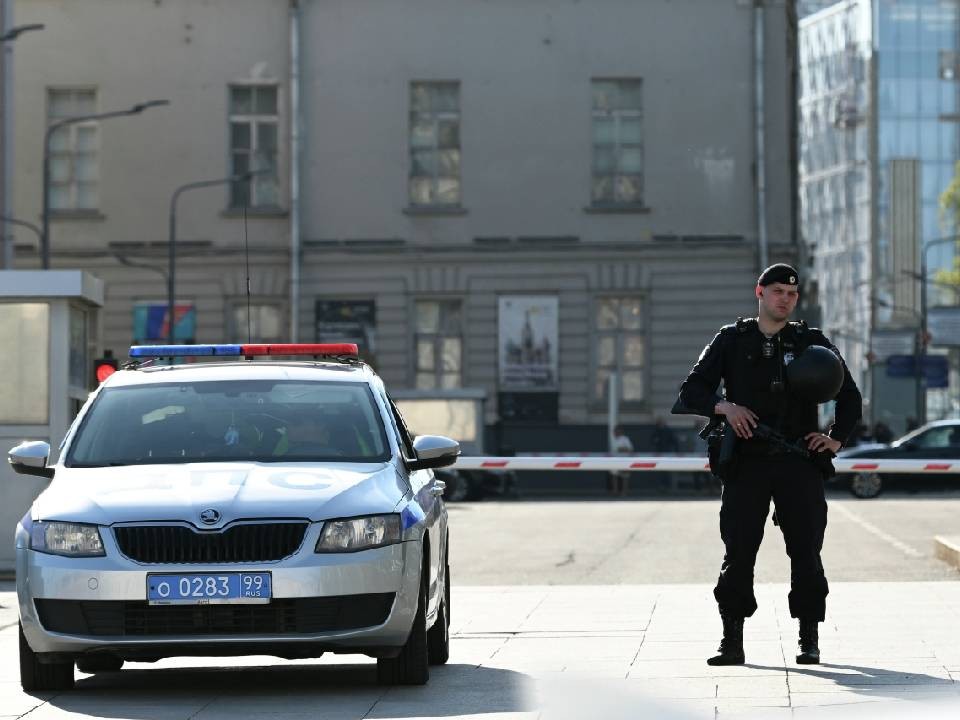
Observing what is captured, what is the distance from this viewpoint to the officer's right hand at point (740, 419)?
9.27 metres

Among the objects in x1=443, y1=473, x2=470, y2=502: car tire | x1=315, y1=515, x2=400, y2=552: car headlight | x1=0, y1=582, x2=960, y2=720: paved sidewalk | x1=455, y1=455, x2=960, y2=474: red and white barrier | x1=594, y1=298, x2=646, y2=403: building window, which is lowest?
x1=443, y1=473, x2=470, y2=502: car tire

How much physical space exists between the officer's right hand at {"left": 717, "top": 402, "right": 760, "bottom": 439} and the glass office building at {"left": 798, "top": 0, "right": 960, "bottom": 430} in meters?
111

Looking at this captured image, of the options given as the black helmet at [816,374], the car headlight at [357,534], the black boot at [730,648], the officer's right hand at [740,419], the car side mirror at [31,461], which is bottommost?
the black boot at [730,648]

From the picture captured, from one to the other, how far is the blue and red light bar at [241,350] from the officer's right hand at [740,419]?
78.1 inches

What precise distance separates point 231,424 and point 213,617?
1327 millimetres

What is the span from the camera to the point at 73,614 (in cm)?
872

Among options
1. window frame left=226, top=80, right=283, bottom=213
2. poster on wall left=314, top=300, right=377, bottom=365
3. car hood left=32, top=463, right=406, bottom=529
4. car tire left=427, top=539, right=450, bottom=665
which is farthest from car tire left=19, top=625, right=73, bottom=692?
window frame left=226, top=80, right=283, bottom=213

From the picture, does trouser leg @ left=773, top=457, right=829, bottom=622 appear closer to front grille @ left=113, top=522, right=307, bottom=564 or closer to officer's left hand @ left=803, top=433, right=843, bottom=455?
officer's left hand @ left=803, top=433, right=843, bottom=455

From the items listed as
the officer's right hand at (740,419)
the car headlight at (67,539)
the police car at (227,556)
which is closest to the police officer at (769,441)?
the officer's right hand at (740,419)

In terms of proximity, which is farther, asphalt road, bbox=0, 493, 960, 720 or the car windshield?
the car windshield

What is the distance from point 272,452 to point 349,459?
349 mm

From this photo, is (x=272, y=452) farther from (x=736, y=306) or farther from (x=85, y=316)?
(x=736, y=306)

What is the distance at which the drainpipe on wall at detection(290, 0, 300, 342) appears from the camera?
154ft

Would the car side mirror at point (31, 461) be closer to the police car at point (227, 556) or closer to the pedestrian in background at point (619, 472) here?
the police car at point (227, 556)
